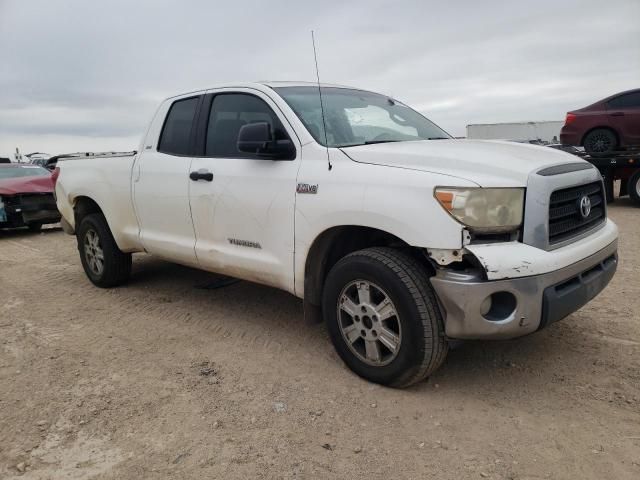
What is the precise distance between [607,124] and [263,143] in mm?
10433

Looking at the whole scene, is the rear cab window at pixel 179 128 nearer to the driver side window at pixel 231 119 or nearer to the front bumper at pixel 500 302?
the driver side window at pixel 231 119

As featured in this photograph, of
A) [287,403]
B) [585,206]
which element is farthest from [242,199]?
[585,206]

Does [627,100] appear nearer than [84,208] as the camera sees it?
No

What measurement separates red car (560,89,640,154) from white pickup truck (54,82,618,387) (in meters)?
8.72

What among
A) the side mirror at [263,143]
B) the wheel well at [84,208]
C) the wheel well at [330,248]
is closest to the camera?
A: the wheel well at [330,248]

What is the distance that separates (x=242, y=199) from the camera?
3.74 m

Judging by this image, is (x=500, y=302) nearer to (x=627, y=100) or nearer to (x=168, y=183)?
(x=168, y=183)

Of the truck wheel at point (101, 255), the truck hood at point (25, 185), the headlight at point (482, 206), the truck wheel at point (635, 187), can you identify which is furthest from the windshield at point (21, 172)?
the truck wheel at point (635, 187)

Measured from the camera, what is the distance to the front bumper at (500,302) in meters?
2.65

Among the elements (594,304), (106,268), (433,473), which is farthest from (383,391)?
(106,268)

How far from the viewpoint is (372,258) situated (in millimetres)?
3008

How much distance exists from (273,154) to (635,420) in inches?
102

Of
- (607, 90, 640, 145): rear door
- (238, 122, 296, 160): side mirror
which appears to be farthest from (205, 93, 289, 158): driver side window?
(607, 90, 640, 145): rear door

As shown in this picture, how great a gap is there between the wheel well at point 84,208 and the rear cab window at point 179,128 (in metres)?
1.47
